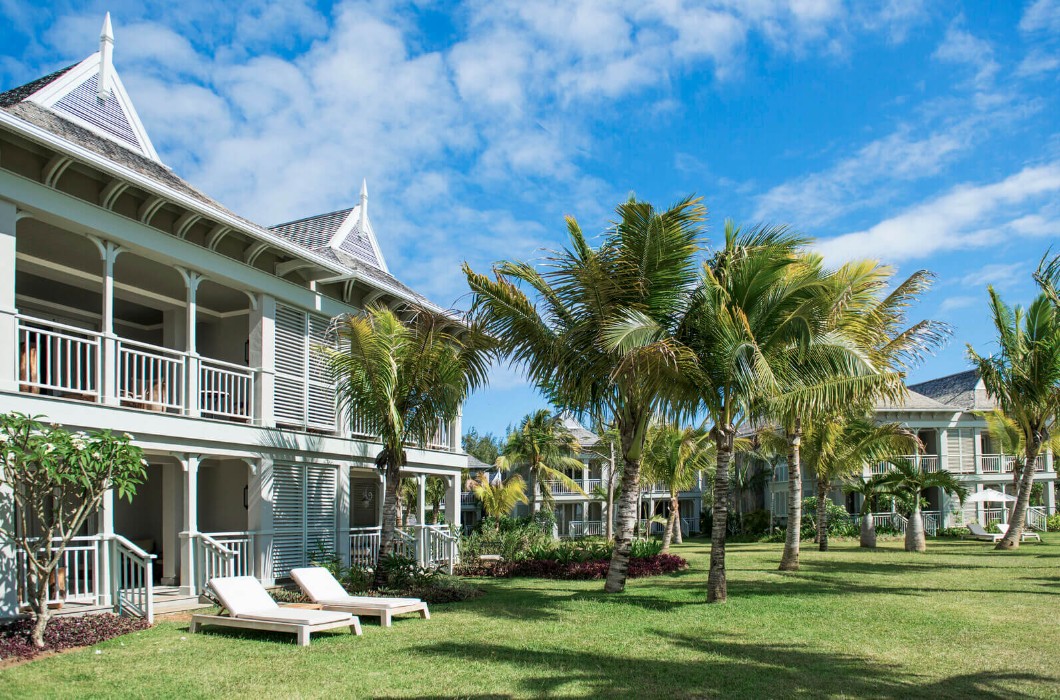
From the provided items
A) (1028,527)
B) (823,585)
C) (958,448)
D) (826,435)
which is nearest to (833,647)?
(823,585)

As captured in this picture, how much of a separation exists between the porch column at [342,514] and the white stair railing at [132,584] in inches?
210

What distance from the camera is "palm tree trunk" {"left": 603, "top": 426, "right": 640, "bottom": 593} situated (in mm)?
14680

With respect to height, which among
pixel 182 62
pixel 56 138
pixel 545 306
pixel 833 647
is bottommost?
pixel 833 647

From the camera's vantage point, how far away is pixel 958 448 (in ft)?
135

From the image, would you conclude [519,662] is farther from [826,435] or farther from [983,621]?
[826,435]

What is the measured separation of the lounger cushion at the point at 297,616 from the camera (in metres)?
10.1

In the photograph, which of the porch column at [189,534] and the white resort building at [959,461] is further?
the white resort building at [959,461]

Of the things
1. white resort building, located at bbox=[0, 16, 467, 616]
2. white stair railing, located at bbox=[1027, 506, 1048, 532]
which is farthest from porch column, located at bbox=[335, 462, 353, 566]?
white stair railing, located at bbox=[1027, 506, 1048, 532]

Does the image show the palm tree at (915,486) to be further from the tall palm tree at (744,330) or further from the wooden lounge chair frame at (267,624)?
the wooden lounge chair frame at (267,624)

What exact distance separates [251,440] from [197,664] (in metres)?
6.10

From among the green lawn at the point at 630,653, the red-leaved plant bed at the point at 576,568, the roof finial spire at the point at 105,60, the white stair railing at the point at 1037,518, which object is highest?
the roof finial spire at the point at 105,60

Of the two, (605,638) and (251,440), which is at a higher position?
(251,440)

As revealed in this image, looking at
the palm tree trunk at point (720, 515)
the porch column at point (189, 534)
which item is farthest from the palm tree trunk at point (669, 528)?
the porch column at point (189, 534)

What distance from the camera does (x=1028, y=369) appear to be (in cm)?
2327
